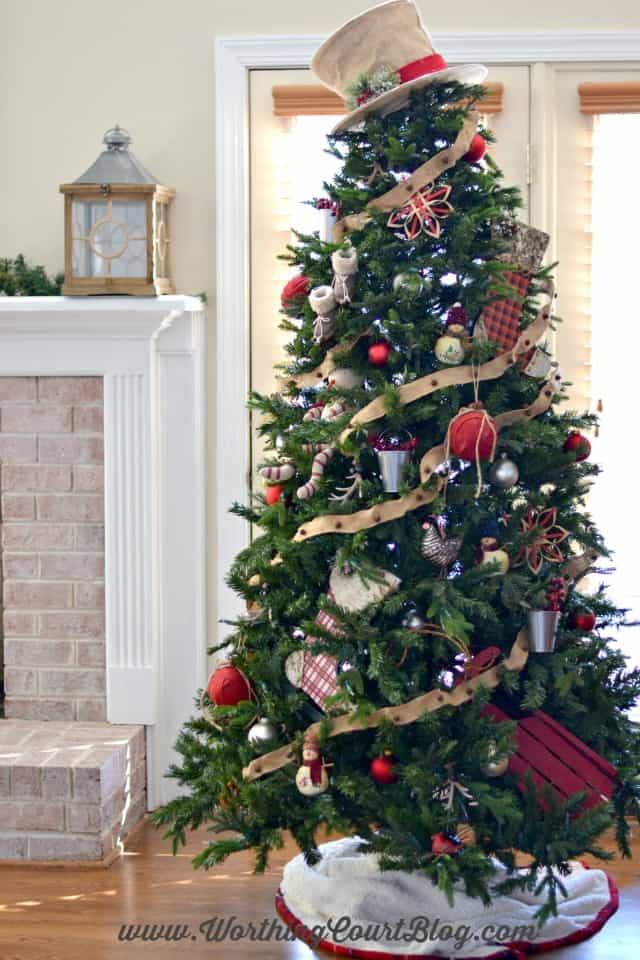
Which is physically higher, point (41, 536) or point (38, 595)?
point (41, 536)

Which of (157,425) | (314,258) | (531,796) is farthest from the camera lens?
(157,425)

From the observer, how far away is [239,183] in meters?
3.87

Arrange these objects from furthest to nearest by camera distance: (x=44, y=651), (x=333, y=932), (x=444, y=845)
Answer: (x=44, y=651)
(x=333, y=932)
(x=444, y=845)

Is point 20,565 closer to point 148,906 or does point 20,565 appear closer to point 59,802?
point 59,802

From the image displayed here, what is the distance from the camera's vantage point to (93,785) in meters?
3.54

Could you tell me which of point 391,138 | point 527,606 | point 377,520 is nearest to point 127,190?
point 391,138

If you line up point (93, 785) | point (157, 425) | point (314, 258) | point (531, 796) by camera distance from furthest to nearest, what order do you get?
1. point (157, 425)
2. point (93, 785)
3. point (314, 258)
4. point (531, 796)

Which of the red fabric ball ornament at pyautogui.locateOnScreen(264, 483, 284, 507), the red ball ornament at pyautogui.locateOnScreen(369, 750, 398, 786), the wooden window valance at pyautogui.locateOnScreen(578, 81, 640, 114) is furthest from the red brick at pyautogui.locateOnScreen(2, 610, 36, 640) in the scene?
the wooden window valance at pyautogui.locateOnScreen(578, 81, 640, 114)

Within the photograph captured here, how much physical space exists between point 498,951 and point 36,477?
190 centimetres

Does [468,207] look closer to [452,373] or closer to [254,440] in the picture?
[452,373]

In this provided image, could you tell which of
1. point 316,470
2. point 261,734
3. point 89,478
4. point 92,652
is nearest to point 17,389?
point 89,478

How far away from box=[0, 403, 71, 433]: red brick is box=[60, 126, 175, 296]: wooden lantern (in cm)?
35

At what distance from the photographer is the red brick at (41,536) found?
12.8ft

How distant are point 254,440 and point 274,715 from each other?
127cm
